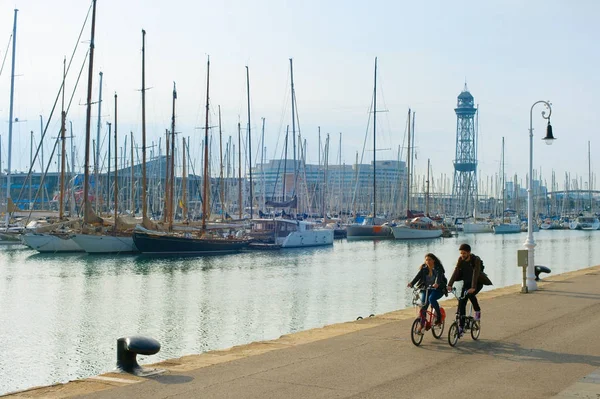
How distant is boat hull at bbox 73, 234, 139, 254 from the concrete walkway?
1796 inches

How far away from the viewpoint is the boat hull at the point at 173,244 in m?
59.6

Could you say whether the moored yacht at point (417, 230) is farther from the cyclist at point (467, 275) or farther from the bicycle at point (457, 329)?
the cyclist at point (467, 275)

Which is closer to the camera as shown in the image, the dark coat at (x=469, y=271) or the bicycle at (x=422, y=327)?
the bicycle at (x=422, y=327)

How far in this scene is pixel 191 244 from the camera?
61.2m

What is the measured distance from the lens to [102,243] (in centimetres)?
6075

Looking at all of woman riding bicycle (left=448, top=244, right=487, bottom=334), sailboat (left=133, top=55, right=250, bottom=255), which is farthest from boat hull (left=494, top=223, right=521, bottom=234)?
woman riding bicycle (left=448, top=244, right=487, bottom=334)

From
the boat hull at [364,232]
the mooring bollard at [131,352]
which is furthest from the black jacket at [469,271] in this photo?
the boat hull at [364,232]

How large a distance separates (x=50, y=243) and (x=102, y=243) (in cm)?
500

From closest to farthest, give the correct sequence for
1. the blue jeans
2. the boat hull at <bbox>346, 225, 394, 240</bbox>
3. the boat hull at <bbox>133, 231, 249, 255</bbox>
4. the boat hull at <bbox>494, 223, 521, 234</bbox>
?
the blue jeans < the boat hull at <bbox>133, 231, 249, 255</bbox> < the boat hull at <bbox>346, 225, 394, 240</bbox> < the boat hull at <bbox>494, 223, 521, 234</bbox>

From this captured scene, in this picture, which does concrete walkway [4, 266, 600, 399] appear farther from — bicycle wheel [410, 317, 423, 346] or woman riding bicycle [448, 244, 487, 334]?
woman riding bicycle [448, 244, 487, 334]

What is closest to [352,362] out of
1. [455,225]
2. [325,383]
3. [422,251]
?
[325,383]

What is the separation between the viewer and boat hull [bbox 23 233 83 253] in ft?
204

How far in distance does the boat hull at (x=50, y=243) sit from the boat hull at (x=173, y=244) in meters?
5.68

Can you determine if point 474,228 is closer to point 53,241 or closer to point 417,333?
point 53,241
